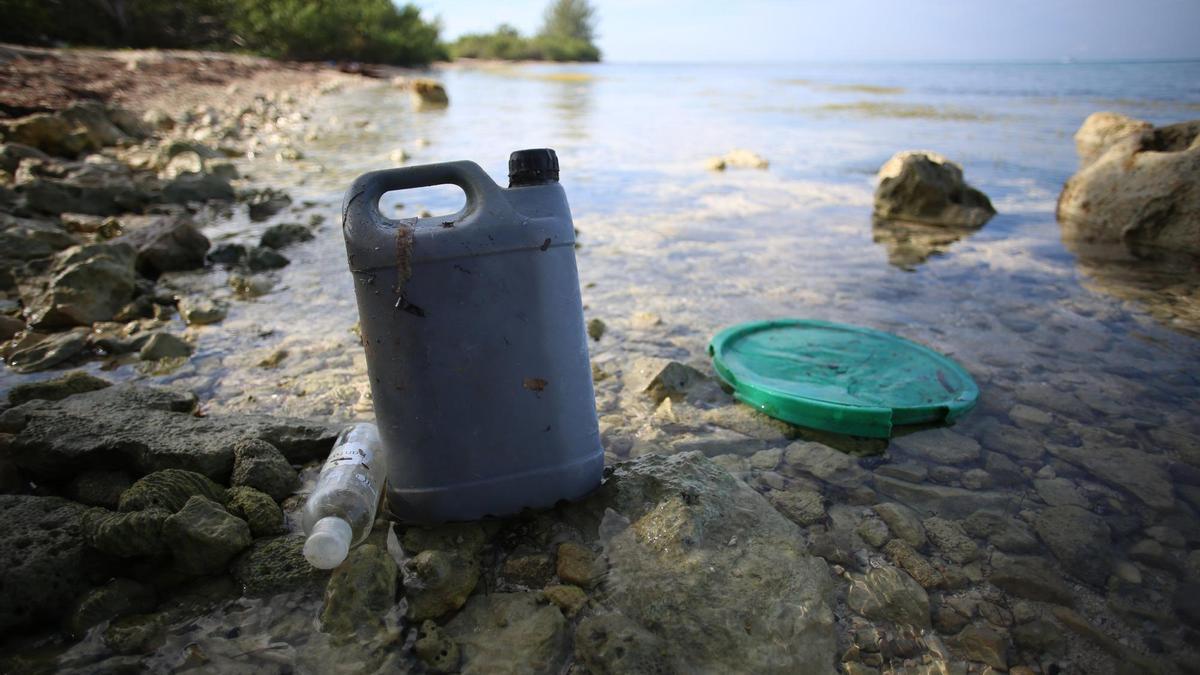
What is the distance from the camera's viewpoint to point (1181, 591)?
184cm

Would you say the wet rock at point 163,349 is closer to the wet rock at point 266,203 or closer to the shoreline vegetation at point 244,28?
the wet rock at point 266,203

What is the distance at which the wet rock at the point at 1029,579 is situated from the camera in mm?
1830

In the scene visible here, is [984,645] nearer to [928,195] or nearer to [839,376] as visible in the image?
[839,376]

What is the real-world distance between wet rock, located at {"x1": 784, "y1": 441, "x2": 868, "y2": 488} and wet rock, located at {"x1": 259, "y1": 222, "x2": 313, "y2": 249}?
15.0ft

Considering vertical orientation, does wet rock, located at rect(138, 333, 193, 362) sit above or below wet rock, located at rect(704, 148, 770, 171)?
above

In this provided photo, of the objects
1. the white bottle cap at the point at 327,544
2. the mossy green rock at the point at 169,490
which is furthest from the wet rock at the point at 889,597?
the mossy green rock at the point at 169,490

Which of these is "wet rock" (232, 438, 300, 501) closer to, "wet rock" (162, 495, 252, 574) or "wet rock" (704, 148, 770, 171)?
"wet rock" (162, 495, 252, 574)

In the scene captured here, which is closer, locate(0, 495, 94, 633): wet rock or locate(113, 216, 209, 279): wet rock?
locate(0, 495, 94, 633): wet rock

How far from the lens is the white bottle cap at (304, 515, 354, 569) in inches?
67.2

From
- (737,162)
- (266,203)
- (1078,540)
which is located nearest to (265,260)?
(266,203)

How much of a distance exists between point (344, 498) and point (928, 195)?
6679mm

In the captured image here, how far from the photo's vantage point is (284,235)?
5445 millimetres

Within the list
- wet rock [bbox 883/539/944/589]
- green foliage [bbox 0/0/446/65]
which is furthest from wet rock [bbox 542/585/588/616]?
green foliage [bbox 0/0/446/65]

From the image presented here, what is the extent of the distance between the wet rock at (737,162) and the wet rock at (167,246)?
6843mm
